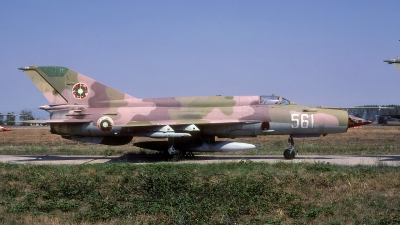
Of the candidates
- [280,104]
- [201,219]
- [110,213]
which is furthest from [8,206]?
[280,104]

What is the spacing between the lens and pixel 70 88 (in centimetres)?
2023

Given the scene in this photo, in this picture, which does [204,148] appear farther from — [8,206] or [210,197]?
[8,206]

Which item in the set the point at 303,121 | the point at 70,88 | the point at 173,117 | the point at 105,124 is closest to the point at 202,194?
the point at 173,117

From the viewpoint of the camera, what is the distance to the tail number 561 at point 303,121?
1883cm

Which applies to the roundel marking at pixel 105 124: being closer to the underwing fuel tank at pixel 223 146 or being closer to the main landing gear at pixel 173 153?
the main landing gear at pixel 173 153

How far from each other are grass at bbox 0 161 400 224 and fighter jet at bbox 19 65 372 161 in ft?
13.6

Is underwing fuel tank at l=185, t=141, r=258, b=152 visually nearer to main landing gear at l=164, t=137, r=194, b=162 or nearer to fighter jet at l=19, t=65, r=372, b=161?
fighter jet at l=19, t=65, r=372, b=161

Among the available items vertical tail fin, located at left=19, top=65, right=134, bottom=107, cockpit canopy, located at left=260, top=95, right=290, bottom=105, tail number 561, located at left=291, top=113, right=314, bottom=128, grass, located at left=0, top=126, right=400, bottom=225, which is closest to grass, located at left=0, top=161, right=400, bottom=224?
grass, located at left=0, top=126, right=400, bottom=225

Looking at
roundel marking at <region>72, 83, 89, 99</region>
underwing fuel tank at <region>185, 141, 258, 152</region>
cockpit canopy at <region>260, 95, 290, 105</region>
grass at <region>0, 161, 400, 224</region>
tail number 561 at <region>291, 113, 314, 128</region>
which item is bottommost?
grass at <region>0, 161, 400, 224</region>

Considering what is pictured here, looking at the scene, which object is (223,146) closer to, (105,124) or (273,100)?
(273,100)

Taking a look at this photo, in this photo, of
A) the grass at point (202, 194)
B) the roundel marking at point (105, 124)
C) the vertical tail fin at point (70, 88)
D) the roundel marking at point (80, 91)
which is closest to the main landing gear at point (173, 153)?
the roundel marking at point (105, 124)

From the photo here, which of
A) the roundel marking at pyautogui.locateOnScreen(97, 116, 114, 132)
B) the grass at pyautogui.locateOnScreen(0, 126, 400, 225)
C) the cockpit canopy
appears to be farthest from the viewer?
the cockpit canopy

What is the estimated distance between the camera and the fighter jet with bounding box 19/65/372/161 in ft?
61.6

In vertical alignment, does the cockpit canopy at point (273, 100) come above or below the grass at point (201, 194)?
above
